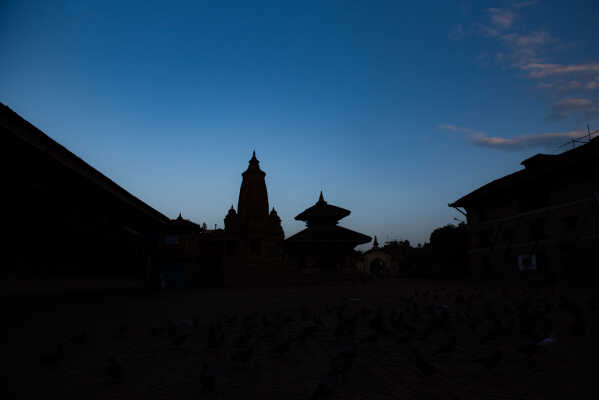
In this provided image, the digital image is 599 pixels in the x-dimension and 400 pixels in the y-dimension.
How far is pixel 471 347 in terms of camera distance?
582 cm

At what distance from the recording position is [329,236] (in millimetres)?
33562

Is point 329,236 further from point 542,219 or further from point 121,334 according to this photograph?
point 121,334

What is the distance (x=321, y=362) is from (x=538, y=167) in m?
27.6

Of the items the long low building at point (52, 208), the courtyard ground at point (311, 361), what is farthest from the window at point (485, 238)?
the long low building at point (52, 208)

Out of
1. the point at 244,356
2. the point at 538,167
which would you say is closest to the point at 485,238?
the point at 538,167

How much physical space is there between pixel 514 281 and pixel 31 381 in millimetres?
28734

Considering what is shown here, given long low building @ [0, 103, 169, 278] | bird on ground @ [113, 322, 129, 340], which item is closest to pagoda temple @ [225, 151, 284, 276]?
long low building @ [0, 103, 169, 278]

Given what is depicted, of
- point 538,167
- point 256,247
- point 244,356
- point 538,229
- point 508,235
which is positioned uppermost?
point 538,167

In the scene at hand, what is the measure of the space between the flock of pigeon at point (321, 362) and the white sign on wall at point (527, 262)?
66.8 ft

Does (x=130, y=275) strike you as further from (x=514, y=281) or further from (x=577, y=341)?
(x=514, y=281)

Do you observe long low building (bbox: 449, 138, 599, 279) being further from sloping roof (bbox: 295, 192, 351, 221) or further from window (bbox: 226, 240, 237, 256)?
window (bbox: 226, 240, 237, 256)

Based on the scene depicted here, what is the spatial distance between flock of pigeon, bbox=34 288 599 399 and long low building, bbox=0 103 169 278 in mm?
3779

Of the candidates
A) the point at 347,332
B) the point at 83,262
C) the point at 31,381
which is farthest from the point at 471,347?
the point at 83,262

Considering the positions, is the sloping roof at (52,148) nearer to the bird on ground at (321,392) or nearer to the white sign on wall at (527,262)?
the bird on ground at (321,392)
